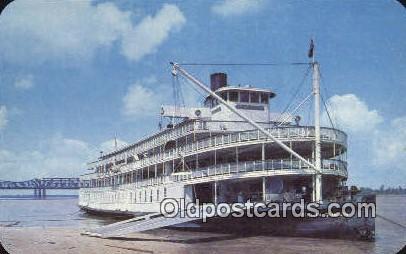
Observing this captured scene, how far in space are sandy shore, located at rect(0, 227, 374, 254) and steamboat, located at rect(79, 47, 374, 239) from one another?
933 millimetres

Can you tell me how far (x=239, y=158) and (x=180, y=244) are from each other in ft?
28.5

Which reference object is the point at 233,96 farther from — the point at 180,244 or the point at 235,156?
the point at 180,244

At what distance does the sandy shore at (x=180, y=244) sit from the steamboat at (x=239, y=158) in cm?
93

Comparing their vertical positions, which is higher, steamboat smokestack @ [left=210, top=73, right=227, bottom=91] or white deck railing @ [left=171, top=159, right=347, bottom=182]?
steamboat smokestack @ [left=210, top=73, right=227, bottom=91]

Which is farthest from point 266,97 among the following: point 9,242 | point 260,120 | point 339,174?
point 9,242

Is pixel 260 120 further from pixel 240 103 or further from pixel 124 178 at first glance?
pixel 124 178

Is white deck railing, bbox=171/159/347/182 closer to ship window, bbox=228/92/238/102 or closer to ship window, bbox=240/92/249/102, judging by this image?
ship window, bbox=228/92/238/102

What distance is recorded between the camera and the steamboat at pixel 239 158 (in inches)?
884

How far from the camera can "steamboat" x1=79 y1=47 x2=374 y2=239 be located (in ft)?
73.7

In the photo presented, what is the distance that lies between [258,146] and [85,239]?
10319 millimetres

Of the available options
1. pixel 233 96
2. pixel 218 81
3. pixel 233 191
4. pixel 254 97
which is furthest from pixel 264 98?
pixel 233 191

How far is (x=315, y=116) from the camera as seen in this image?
2245 centimetres

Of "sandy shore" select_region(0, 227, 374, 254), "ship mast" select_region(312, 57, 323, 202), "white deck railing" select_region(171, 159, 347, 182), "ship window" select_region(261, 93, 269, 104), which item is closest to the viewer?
"sandy shore" select_region(0, 227, 374, 254)

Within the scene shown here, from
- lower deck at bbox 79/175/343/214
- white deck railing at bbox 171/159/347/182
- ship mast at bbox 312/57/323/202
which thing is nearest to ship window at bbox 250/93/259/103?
lower deck at bbox 79/175/343/214
